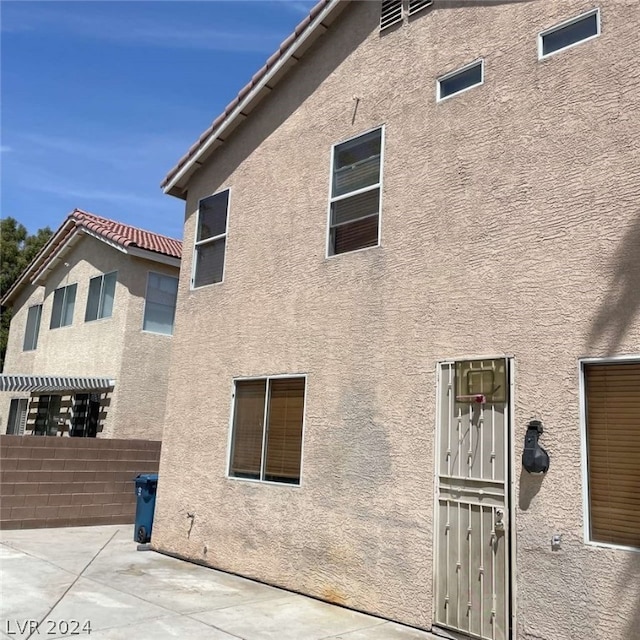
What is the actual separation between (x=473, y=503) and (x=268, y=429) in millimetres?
3472

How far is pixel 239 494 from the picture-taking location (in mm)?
8922

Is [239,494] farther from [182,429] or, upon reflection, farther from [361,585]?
[361,585]

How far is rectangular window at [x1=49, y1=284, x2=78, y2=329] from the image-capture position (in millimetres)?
18594

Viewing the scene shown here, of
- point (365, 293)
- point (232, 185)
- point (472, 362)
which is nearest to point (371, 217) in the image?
point (365, 293)

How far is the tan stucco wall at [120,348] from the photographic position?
1550 cm

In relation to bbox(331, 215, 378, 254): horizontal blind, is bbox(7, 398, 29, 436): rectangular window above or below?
below

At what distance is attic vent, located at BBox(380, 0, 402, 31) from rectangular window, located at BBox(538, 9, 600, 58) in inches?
93.4

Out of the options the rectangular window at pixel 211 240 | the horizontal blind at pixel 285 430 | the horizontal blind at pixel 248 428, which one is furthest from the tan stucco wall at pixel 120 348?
the horizontal blind at pixel 285 430

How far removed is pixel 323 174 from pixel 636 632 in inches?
257

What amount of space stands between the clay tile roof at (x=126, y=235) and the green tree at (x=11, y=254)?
42.3 feet

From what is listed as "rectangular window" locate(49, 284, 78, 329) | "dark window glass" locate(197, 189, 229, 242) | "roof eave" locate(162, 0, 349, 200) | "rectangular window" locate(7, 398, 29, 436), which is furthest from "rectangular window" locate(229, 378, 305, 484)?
"rectangular window" locate(7, 398, 29, 436)

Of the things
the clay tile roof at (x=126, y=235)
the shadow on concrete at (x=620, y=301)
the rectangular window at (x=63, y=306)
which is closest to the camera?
the shadow on concrete at (x=620, y=301)

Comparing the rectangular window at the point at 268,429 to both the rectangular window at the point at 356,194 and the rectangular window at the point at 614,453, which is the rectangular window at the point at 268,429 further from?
the rectangular window at the point at 614,453

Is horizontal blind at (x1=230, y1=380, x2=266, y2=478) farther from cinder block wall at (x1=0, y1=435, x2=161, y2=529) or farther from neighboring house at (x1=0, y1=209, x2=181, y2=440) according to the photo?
neighboring house at (x1=0, y1=209, x2=181, y2=440)
